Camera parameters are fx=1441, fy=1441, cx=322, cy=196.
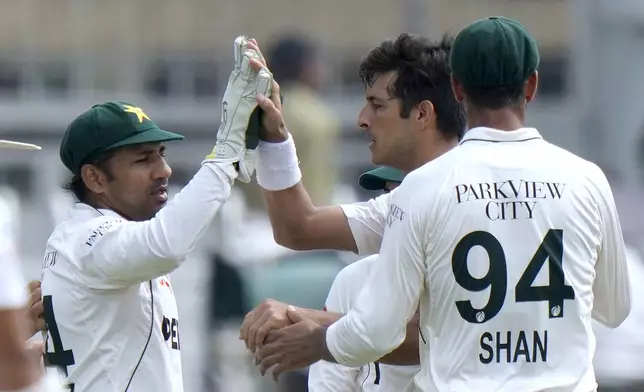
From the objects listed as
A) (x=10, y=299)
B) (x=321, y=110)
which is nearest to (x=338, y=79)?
(x=321, y=110)

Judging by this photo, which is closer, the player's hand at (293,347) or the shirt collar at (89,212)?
the player's hand at (293,347)

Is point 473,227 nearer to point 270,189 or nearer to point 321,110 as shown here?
point 270,189

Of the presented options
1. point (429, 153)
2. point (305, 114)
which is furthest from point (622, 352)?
point (429, 153)

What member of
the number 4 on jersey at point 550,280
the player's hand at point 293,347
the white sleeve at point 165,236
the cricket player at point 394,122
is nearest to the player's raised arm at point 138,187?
the white sleeve at point 165,236

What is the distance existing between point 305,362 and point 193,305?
7.75 meters

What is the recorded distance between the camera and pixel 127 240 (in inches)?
173

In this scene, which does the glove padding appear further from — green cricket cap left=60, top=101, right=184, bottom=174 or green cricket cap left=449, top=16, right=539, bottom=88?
green cricket cap left=449, top=16, right=539, bottom=88

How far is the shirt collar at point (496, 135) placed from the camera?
13.4ft

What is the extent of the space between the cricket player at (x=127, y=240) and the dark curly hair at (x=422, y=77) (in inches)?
18.8

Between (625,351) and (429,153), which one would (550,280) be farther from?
(625,351)

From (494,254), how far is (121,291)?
1246 mm

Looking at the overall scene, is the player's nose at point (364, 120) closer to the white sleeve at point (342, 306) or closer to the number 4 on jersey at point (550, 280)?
the white sleeve at point (342, 306)

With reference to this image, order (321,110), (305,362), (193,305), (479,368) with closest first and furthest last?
(479,368) < (305,362) < (321,110) < (193,305)

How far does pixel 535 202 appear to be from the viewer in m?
3.96
